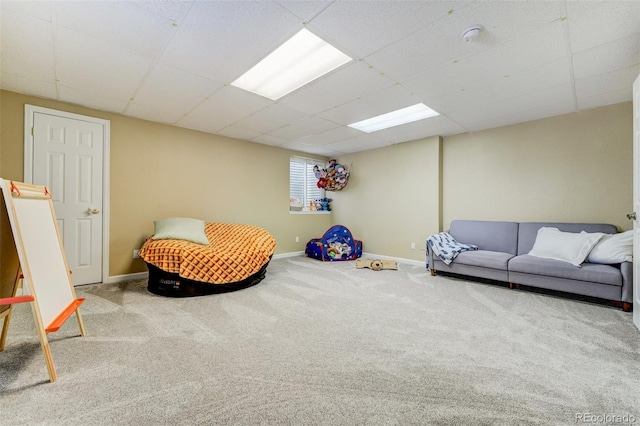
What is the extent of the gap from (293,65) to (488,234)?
370cm

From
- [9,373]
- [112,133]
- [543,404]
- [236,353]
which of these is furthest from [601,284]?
[112,133]

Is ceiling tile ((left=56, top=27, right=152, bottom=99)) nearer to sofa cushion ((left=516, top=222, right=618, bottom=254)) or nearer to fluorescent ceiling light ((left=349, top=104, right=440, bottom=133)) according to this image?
fluorescent ceiling light ((left=349, top=104, right=440, bottom=133))

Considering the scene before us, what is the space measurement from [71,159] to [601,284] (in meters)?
6.34

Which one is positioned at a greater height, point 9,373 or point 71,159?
point 71,159

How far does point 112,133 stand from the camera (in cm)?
366

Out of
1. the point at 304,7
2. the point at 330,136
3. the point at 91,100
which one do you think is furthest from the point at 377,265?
the point at 91,100

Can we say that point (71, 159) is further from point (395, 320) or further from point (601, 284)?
point (601, 284)

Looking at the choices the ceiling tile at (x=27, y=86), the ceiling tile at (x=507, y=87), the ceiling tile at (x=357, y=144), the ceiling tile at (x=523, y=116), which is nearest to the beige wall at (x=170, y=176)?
the ceiling tile at (x=27, y=86)

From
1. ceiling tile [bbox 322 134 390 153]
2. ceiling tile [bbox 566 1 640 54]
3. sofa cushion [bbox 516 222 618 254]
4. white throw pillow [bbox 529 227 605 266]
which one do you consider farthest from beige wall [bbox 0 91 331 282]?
ceiling tile [bbox 566 1 640 54]

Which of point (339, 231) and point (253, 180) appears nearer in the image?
point (253, 180)

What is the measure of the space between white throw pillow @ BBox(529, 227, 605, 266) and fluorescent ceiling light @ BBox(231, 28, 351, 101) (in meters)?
3.29

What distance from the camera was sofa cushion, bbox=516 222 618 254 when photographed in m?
3.27

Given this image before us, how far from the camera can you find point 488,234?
4.08 metres

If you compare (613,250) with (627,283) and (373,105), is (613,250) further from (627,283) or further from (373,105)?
(373,105)
